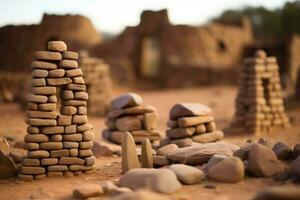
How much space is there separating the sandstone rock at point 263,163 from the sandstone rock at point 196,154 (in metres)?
0.62

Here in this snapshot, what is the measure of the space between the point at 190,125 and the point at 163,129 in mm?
3650

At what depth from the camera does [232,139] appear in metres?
11.0

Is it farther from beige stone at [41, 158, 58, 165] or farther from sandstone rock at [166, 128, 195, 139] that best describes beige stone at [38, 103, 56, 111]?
sandstone rock at [166, 128, 195, 139]

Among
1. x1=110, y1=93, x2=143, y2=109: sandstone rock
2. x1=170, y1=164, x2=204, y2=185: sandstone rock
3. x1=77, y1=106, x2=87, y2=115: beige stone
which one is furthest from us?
x1=110, y1=93, x2=143, y2=109: sandstone rock

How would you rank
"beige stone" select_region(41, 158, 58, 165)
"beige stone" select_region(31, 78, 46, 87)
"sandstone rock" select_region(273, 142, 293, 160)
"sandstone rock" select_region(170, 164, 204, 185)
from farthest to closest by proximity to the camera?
"beige stone" select_region(31, 78, 46, 87) → "beige stone" select_region(41, 158, 58, 165) → "sandstone rock" select_region(273, 142, 293, 160) → "sandstone rock" select_region(170, 164, 204, 185)

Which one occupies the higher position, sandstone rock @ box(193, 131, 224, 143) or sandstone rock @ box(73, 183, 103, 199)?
sandstone rock @ box(193, 131, 224, 143)

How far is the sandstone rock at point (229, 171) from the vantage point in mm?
6195

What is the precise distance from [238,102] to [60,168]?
660 centimetres

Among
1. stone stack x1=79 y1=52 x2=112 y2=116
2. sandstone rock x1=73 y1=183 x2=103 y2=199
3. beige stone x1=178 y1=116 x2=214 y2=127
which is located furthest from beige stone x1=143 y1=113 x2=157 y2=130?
stone stack x1=79 y1=52 x2=112 y2=116

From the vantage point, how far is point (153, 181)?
564 centimetres

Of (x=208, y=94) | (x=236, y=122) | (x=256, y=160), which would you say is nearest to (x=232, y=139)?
(x=236, y=122)

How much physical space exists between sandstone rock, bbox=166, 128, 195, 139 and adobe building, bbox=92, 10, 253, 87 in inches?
515

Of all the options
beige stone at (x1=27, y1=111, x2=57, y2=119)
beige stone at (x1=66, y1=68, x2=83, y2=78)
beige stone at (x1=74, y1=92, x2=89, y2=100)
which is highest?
beige stone at (x1=66, y1=68, x2=83, y2=78)

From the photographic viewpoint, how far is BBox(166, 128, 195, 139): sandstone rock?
9.16m
